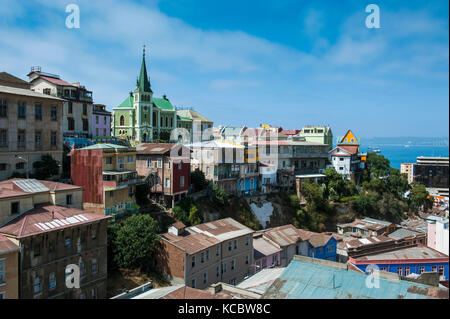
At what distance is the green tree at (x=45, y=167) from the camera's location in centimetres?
2942

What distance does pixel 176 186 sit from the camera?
110ft

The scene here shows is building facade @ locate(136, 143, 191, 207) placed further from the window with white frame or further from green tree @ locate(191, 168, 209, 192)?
the window with white frame

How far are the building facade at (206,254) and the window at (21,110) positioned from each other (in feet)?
48.8

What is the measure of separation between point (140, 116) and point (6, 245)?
41432mm

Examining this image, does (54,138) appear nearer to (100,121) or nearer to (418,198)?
(100,121)

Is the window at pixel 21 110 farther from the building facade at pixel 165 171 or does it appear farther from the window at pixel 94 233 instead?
the window at pixel 94 233

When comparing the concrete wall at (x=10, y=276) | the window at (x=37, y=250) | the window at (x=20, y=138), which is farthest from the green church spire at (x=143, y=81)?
the concrete wall at (x=10, y=276)

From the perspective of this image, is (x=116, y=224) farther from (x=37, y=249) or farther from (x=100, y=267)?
(x=37, y=249)

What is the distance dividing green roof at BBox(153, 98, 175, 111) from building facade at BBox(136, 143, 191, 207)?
96.3 ft

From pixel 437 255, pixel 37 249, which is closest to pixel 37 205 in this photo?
pixel 37 249

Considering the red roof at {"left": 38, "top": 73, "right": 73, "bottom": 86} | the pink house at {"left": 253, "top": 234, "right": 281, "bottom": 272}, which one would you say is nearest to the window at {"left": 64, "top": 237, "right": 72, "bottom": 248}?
the pink house at {"left": 253, "top": 234, "right": 281, "bottom": 272}

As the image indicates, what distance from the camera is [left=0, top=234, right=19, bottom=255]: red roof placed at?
1694 cm

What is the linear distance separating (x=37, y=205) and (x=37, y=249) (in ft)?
11.8
